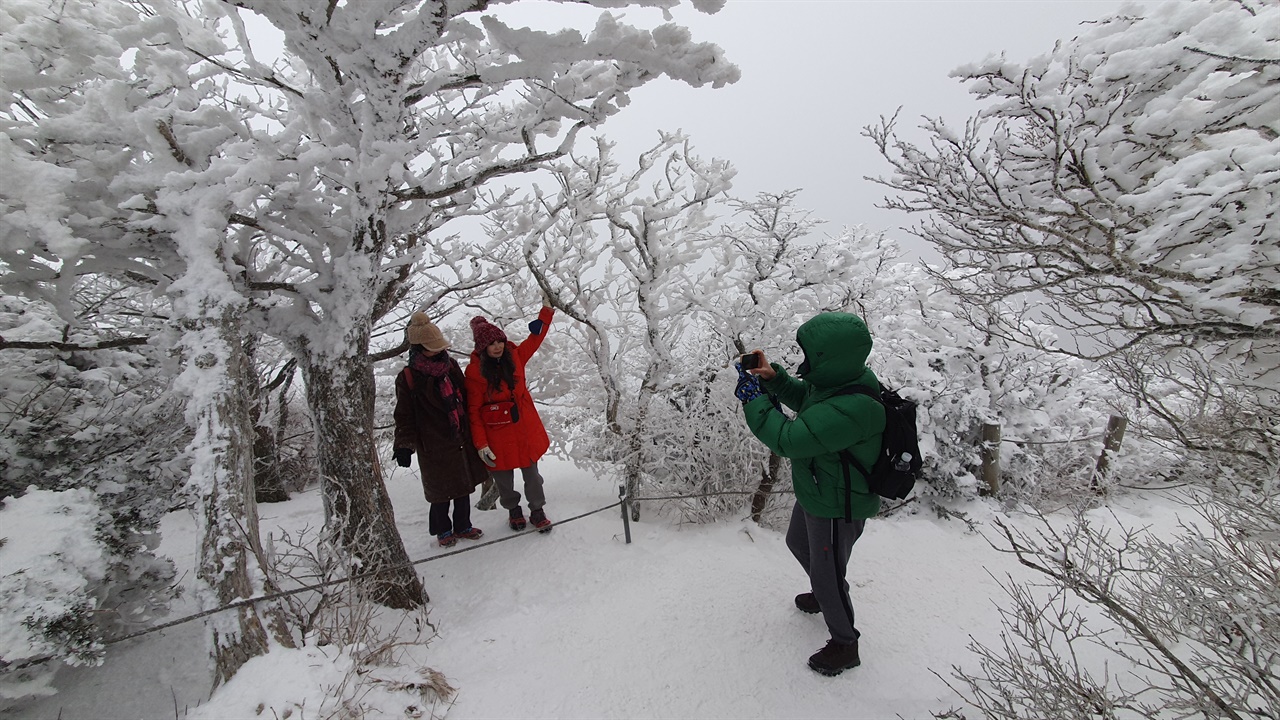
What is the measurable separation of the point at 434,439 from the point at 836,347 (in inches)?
109

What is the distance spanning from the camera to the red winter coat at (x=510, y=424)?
152 inches

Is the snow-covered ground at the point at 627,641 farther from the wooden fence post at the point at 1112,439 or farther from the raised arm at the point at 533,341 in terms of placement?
the wooden fence post at the point at 1112,439

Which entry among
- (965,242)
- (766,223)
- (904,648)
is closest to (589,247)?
(766,223)

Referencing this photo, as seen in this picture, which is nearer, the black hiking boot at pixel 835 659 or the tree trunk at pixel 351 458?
the black hiking boot at pixel 835 659

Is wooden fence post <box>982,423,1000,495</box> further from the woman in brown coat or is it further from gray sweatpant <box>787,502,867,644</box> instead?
the woman in brown coat

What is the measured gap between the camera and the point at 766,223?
17.8 feet

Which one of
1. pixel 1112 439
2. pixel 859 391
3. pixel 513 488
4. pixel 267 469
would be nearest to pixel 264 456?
pixel 267 469

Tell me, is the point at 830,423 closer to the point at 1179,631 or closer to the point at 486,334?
the point at 1179,631

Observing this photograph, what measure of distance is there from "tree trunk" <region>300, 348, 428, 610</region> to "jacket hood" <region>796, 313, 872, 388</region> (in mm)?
2617

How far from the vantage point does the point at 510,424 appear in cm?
393

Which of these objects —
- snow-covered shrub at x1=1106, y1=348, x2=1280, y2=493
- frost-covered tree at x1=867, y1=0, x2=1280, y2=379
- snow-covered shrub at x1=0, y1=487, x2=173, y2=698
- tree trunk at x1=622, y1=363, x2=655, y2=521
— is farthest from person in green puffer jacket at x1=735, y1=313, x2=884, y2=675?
snow-covered shrub at x1=0, y1=487, x2=173, y2=698

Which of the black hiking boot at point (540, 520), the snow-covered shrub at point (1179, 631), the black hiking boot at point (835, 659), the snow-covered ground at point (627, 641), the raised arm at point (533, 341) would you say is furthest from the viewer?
the black hiking boot at point (540, 520)

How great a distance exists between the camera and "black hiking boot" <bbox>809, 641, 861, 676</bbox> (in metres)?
2.52

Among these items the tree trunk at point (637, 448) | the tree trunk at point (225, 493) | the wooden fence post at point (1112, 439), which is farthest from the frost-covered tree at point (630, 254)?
the wooden fence post at point (1112, 439)
